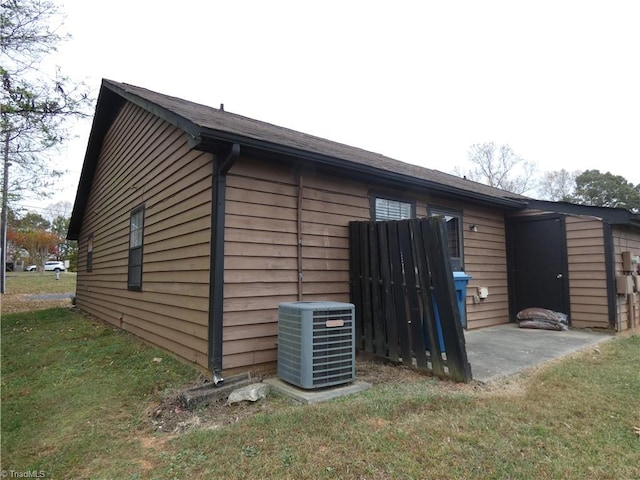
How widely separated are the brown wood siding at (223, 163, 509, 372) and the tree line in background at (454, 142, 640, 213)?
26.7 m

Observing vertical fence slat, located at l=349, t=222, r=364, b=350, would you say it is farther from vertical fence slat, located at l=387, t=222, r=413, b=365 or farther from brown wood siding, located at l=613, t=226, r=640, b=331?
brown wood siding, located at l=613, t=226, r=640, b=331

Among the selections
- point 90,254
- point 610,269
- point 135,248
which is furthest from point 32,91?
point 610,269

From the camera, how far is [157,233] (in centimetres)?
584

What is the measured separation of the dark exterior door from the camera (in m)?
7.47

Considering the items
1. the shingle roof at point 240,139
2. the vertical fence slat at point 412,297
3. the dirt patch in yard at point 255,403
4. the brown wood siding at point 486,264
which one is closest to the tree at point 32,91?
the shingle roof at point 240,139

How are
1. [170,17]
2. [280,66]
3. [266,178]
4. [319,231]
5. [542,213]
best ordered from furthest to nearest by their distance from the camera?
1. [280,66]
2. [170,17]
3. [542,213]
4. [319,231]
5. [266,178]

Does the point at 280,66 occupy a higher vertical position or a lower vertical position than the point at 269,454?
higher

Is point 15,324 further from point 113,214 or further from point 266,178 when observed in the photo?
point 266,178

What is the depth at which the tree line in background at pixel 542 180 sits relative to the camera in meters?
28.6

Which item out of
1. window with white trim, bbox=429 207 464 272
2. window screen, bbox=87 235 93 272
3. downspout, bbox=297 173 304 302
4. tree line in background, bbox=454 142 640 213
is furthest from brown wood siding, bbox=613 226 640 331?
tree line in background, bbox=454 142 640 213

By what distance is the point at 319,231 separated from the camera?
4.98 metres

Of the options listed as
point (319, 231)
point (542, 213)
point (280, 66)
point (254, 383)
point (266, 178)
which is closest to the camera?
point (254, 383)

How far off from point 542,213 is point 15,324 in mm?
12015

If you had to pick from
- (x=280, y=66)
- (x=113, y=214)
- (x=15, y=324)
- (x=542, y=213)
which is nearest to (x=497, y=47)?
(x=542, y=213)
